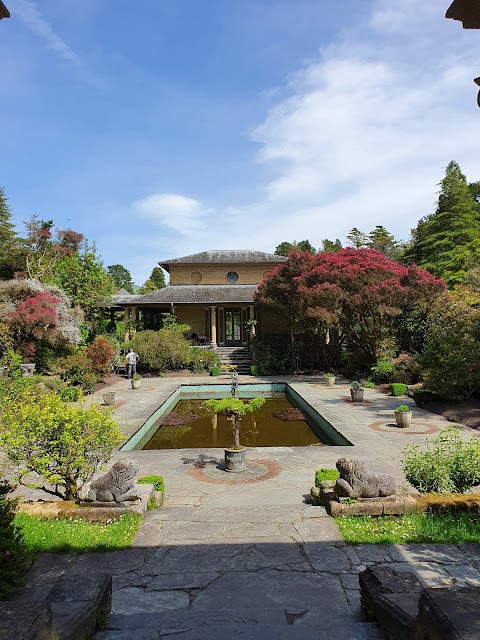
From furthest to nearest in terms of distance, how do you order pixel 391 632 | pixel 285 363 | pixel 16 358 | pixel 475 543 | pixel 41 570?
1. pixel 285 363
2. pixel 16 358
3. pixel 475 543
4. pixel 41 570
5. pixel 391 632

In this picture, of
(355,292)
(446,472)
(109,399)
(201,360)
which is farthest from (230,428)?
(201,360)

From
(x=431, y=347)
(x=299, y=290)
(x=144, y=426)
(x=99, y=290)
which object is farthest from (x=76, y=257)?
(x=431, y=347)

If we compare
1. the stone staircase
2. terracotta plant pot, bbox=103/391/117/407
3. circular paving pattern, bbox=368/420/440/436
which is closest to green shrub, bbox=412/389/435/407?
circular paving pattern, bbox=368/420/440/436

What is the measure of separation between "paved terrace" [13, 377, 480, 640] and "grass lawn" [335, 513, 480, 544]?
133 mm

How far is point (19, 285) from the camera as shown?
18.9m

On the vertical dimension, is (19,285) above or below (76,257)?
below

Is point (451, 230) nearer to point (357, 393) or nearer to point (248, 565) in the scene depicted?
point (357, 393)

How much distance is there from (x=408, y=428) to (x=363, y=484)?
6103mm

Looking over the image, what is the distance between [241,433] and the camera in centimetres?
1207

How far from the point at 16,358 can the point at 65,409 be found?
1276 centimetres

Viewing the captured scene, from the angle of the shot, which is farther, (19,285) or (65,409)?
(19,285)

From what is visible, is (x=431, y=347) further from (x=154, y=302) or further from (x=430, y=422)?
(x=154, y=302)

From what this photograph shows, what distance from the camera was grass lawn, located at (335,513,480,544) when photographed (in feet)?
15.3

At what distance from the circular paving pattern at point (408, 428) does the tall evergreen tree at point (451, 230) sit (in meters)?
26.5
